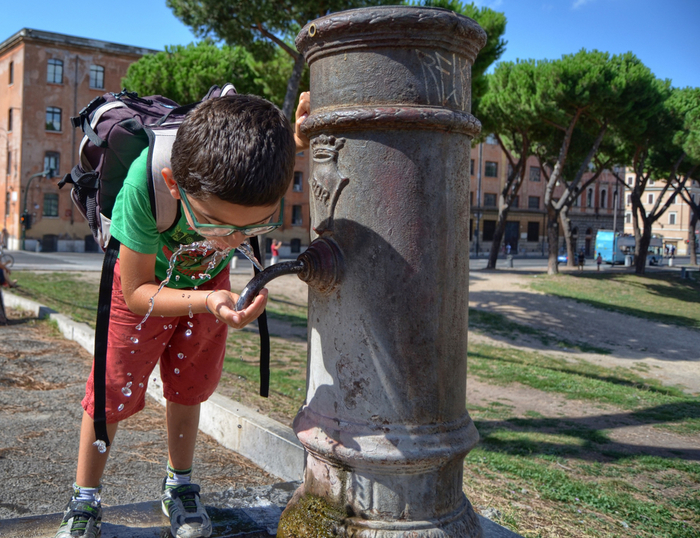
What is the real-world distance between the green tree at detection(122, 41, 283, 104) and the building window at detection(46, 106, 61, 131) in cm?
1494

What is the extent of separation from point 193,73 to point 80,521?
727 inches

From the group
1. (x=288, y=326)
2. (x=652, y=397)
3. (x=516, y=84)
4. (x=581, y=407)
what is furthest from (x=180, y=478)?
(x=516, y=84)

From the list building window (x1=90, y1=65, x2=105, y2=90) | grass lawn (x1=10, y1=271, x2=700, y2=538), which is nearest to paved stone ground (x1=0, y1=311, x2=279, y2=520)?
grass lawn (x1=10, y1=271, x2=700, y2=538)

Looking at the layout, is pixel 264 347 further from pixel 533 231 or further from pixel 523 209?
pixel 533 231

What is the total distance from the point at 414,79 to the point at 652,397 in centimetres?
577

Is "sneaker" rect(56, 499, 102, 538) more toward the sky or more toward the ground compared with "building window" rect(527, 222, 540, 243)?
more toward the ground

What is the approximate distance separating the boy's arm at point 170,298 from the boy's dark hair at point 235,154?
0.82 feet

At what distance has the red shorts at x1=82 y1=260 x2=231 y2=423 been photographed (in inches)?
79.5

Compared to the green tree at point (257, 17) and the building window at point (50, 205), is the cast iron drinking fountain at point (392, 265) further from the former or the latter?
the building window at point (50, 205)

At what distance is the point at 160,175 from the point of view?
A: 1738 millimetres

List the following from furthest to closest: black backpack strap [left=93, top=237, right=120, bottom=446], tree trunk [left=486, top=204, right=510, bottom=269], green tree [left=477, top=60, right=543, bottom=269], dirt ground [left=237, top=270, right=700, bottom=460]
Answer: tree trunk [left=486, top=204, right=510, bottom=269]
green tree [left=477, top=60, right=543, bottom=269]
dirt ground [left=237, top=270, right=700, bottom=460]
black backpack strap [left=93, top=237, right=120, bottom=446]

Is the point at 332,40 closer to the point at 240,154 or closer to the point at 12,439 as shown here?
the point at 240,154

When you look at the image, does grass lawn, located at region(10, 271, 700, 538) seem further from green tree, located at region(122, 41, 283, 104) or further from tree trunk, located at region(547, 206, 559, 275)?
tree trunk, located at region(547, 206, 559, 275)

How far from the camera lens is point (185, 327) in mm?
2189
